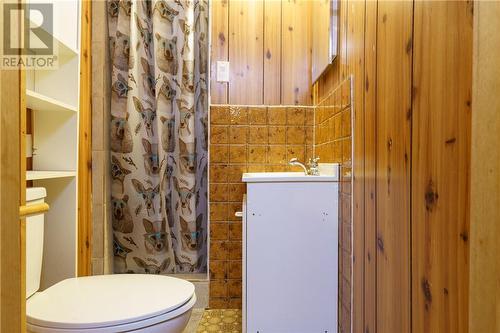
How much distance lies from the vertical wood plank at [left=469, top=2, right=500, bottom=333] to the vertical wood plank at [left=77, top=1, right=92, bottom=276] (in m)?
1.76

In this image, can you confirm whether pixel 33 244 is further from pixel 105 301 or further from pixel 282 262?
pixel 282 262

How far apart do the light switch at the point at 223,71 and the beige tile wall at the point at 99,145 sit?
2.27 feet

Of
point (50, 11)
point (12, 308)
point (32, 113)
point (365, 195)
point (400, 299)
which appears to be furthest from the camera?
point (32, 113)

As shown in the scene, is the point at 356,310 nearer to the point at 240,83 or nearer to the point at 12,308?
the point at 12,308

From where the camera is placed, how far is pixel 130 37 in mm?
1889

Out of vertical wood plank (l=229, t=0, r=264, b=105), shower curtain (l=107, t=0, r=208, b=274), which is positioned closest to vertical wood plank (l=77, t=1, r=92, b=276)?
shower curtain (l=107, t=0, r=208, b=274)

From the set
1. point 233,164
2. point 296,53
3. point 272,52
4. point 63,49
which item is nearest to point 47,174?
point 63,49

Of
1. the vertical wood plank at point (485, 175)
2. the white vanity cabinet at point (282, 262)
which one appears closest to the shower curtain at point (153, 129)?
the white vanity cabinet at point (282, 262)

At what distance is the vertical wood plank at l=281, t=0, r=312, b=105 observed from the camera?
6.50 feet

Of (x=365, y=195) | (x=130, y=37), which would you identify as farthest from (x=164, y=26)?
(x=365, y=195)

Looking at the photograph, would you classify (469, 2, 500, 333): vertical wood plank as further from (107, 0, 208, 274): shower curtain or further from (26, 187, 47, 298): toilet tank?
(107, 0, 208, 274): shower curtain

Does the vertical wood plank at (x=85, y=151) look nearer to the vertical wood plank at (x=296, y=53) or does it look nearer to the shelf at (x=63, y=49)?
the shelf at (x=63, y=49)

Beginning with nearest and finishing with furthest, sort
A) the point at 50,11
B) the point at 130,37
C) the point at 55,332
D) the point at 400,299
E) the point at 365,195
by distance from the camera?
1. the point at 400,299
2. the point at 55,332
3. the point at 365,195
4. the point at 50,11
5. the point at 130,37

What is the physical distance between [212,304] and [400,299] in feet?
4.46
